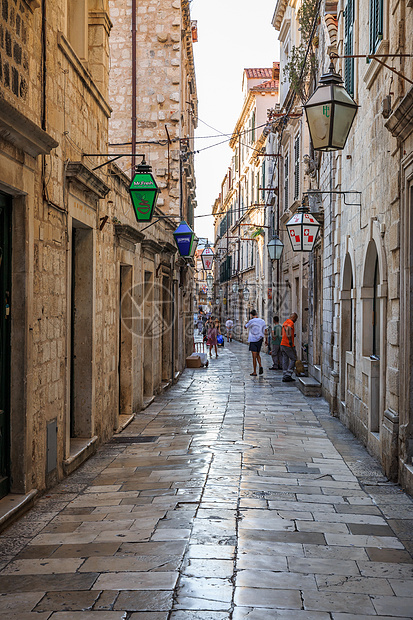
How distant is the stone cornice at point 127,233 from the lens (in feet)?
31.0

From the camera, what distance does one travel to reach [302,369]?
15984 mm

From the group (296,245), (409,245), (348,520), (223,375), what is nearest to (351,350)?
(296,245)

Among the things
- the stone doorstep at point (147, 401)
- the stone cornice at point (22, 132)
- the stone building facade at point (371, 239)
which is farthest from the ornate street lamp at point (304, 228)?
the stone cornice at point (22, 132)

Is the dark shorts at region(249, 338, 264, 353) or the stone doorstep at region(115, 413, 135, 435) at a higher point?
the dark shorts at region(249, 338, 264, 353)

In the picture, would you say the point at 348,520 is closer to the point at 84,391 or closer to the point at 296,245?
the point at 84,391

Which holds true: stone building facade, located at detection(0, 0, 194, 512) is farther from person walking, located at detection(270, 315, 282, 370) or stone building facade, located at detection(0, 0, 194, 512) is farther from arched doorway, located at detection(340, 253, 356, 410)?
person walking, located at detection(270, 315, 282, 370)

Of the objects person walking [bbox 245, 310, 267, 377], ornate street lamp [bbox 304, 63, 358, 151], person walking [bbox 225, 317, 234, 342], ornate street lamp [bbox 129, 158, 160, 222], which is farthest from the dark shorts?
person walking [bbox 225, 317, 234, 342]

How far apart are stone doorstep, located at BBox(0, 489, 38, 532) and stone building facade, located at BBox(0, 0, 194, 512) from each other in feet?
0.08

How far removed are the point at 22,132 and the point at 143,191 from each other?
435 centimetres

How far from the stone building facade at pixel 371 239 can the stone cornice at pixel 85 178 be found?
9.84ft

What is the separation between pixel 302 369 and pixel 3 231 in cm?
1157

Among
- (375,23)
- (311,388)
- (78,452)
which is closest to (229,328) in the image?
(311,388)

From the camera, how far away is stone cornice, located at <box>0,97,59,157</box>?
459 cm

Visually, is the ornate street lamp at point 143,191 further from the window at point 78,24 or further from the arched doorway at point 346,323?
the arched doorway at point 346,323
